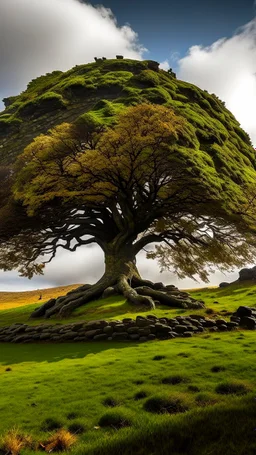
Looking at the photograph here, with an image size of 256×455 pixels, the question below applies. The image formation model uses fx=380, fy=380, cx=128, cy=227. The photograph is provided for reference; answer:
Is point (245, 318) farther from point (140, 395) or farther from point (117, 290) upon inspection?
point (140, 395)

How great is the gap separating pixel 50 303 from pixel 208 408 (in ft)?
80.9

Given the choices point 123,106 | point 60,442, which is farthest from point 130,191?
point 60,442

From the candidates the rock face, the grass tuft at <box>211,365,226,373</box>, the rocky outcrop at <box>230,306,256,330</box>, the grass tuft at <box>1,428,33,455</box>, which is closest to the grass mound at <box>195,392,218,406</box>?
the grass tuft at <box>211,365,226,373</box>

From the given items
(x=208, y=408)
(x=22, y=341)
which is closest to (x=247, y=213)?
(x=22, y=341)

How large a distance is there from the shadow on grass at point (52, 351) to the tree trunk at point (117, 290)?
6.72m

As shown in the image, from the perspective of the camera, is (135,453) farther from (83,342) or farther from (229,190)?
(229,190)

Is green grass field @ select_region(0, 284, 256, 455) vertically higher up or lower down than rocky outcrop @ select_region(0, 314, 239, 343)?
lower down

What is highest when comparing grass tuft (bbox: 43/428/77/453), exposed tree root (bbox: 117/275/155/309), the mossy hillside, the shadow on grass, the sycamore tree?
the mossy hillside

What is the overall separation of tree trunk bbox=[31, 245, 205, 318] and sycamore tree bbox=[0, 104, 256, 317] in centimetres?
8

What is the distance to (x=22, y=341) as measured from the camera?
2297cm

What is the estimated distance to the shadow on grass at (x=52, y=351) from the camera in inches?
673

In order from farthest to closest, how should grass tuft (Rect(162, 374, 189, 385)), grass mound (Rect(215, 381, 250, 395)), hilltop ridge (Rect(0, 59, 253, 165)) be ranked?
1. hilltop ridge (Rect(0, 59, 253, 165))
2. grass tuft (Rect(162, 374, 189, 385))
3. grass mound (Rect(215, 381, 250, 395))

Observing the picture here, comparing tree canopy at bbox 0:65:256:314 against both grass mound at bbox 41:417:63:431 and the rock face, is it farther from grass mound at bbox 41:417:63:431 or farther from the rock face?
grass mound at bbox 41:417:63:431

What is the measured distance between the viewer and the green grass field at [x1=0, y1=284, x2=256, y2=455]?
7.02 m
